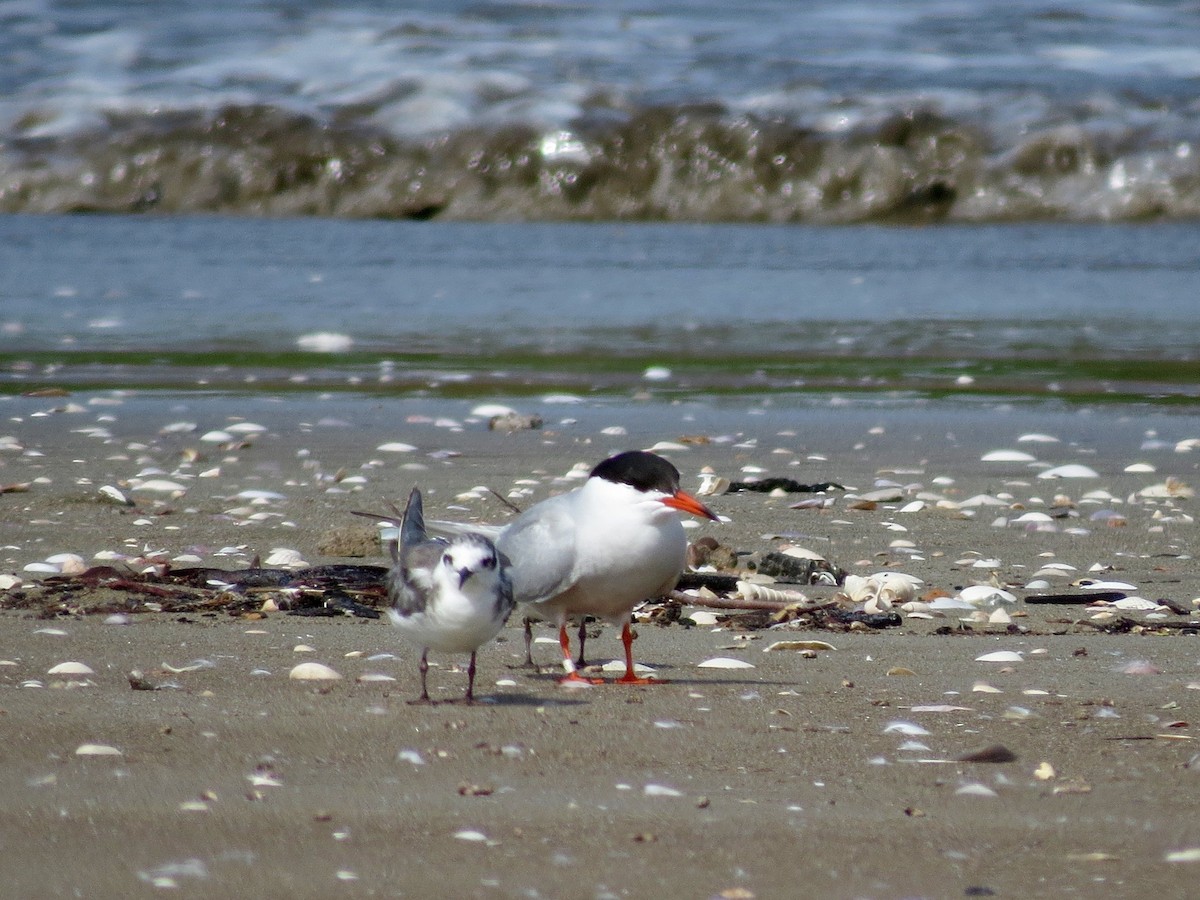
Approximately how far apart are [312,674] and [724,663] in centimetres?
112

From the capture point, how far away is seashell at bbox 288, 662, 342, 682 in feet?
14.1

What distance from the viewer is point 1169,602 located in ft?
17.4

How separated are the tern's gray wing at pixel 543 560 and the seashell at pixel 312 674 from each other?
52 cm

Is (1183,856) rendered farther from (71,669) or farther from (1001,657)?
(71,669)

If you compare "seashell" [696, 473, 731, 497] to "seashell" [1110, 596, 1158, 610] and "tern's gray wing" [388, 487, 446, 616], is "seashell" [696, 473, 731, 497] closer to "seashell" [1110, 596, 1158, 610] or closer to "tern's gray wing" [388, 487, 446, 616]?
"seashell" [1110, 596, 1158, 610]

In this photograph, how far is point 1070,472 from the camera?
7871mm

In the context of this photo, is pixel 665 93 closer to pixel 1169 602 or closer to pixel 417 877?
pixel 1169 602

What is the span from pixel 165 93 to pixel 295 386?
18.1 m

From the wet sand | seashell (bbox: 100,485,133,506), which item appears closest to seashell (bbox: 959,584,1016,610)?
the wet sand

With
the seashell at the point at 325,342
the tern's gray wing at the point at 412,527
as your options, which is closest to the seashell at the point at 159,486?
the tern's gray wing at the point at 412,527

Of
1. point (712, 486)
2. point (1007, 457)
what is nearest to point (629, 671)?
point (712, 486)

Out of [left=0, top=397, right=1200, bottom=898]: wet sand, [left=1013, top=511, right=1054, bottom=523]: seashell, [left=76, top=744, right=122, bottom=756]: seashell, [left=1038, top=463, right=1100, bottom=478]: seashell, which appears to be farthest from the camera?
[left=1038, top=463, right=1100, bottom=478]: seashell

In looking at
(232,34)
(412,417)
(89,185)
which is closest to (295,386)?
(412,417)

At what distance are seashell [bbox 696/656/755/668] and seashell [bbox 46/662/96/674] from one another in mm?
1617
